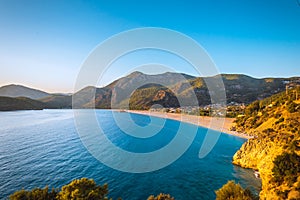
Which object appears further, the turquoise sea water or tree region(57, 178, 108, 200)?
the turquoise sea water

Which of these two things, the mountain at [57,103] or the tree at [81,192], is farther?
the mountain at [57,103]

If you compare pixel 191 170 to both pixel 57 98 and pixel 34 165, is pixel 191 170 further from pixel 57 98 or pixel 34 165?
pixel 57 98

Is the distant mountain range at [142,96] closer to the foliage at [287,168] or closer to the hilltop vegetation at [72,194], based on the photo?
the foliage at [287,168]

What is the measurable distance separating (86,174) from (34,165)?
7.79 m

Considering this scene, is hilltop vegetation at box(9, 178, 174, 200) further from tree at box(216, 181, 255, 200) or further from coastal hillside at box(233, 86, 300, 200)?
coastal hillside at box(233, 86, 300, 200)

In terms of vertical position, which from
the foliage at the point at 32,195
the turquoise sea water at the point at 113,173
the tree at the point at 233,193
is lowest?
the turquoise sea water at the point at 113,173

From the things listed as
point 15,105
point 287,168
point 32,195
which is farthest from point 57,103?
point 287,168

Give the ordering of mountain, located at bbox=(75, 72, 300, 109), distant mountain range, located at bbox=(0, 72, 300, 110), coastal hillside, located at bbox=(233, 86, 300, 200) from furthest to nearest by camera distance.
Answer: mountain, located at bbox=(75, 72, 300, 109) < distant mountain range, located at bbox=(0, 72, 300, 110) < coastal hillside, located at bbox=(233, 86, 300, 200)

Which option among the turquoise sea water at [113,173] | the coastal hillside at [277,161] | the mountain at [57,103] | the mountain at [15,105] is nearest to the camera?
the coastal hillside at [277,161]

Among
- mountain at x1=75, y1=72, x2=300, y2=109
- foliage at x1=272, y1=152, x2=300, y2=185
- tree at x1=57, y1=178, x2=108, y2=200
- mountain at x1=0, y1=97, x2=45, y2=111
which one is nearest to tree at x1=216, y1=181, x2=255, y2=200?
foliage at x1=272, y1=152, x2=300, y2=185

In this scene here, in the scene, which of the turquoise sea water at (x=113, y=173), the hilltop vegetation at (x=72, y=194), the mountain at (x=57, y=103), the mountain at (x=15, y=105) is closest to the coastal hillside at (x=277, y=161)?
the turquoise sea water at (x=113, y=173)

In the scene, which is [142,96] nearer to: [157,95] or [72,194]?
[157,95]

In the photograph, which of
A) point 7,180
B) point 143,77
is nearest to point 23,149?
point 7,180

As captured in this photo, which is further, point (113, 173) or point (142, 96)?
point (142, 96)
